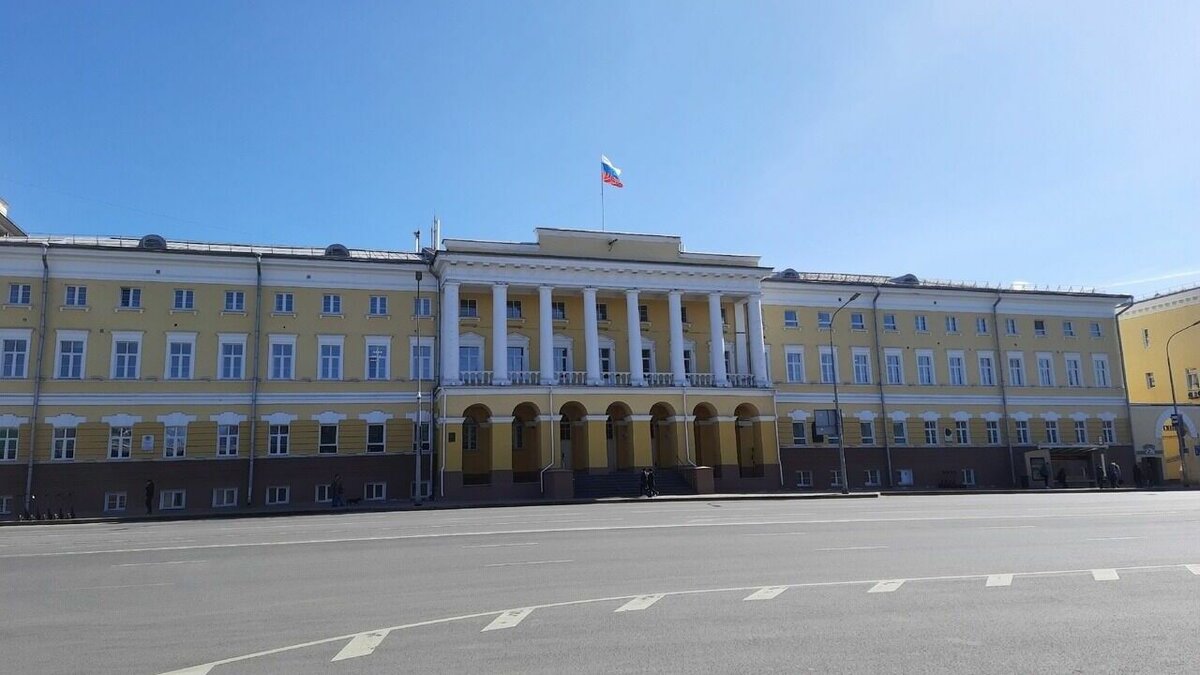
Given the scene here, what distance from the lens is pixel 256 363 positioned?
37594mm

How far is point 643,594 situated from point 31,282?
36.1 metres

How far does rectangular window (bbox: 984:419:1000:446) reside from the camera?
4877 cm

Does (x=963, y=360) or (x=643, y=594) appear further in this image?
(x=963, y=360)

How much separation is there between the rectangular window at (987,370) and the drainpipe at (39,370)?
48.9m

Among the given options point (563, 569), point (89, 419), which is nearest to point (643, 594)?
point (563, 569)

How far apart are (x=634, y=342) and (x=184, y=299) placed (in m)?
21.1

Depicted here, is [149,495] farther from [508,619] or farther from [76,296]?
[508,619]

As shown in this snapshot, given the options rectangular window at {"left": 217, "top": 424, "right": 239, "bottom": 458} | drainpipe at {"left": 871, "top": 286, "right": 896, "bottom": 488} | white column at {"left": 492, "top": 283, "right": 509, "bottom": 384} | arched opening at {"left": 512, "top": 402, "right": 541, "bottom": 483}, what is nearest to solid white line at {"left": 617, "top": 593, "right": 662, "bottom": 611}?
white column at {"left": 492, "top": 283, "right": 509, "bottom": 384}

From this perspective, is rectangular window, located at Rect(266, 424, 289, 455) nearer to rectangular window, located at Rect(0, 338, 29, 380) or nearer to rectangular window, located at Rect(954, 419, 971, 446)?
rectangular window, located at Rect(0, 338, 29, 380)

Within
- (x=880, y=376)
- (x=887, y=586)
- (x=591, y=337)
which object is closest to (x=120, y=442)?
(x=591, y=337)

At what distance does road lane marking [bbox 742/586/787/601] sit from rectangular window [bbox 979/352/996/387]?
4431 centimetres

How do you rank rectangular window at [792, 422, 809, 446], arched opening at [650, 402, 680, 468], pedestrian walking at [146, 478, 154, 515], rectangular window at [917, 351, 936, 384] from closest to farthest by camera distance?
pedestrian walking at [146, 478, 154, 515] → arched opening at [650, 402, 680, 468] → rectangular window at [792, 422, 809, 446] → rectangular window at [917, 351, 936, 384]

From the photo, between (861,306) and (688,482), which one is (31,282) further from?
(861,306)

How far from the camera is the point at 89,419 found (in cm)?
3525
